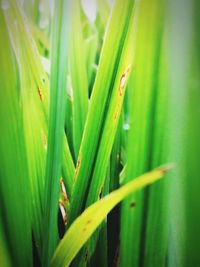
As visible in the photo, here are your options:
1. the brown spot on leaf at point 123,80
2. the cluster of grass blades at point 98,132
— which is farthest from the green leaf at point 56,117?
the brown spot on leaf at point 123,80

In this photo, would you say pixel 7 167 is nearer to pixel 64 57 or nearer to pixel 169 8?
pixel 64 57

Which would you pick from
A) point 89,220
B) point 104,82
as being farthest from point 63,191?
point 104,82

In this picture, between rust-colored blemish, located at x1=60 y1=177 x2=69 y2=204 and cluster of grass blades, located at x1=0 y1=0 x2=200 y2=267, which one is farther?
rust-colored blemish, located at x1=60 y1=177 x2=69 y2=204

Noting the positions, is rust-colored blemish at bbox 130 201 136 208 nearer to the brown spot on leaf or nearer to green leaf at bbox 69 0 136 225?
green leaf at bbox 69 0 136 225

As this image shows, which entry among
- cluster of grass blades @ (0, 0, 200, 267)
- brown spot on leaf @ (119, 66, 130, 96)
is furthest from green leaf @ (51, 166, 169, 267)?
brown spot on leaf @ (119, 66, 130, 96)

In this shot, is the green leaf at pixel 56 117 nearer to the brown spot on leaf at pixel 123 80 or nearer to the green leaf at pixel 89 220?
the green leaf at pixel 89 220

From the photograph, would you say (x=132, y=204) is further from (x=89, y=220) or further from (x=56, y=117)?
(x=56, y=117)

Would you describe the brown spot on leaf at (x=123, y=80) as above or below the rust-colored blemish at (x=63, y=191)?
above

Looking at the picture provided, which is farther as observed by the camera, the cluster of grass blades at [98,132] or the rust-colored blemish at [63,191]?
the rust-colored blemish at [63,191]

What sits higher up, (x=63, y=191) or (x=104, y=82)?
(x=104, y=82)
